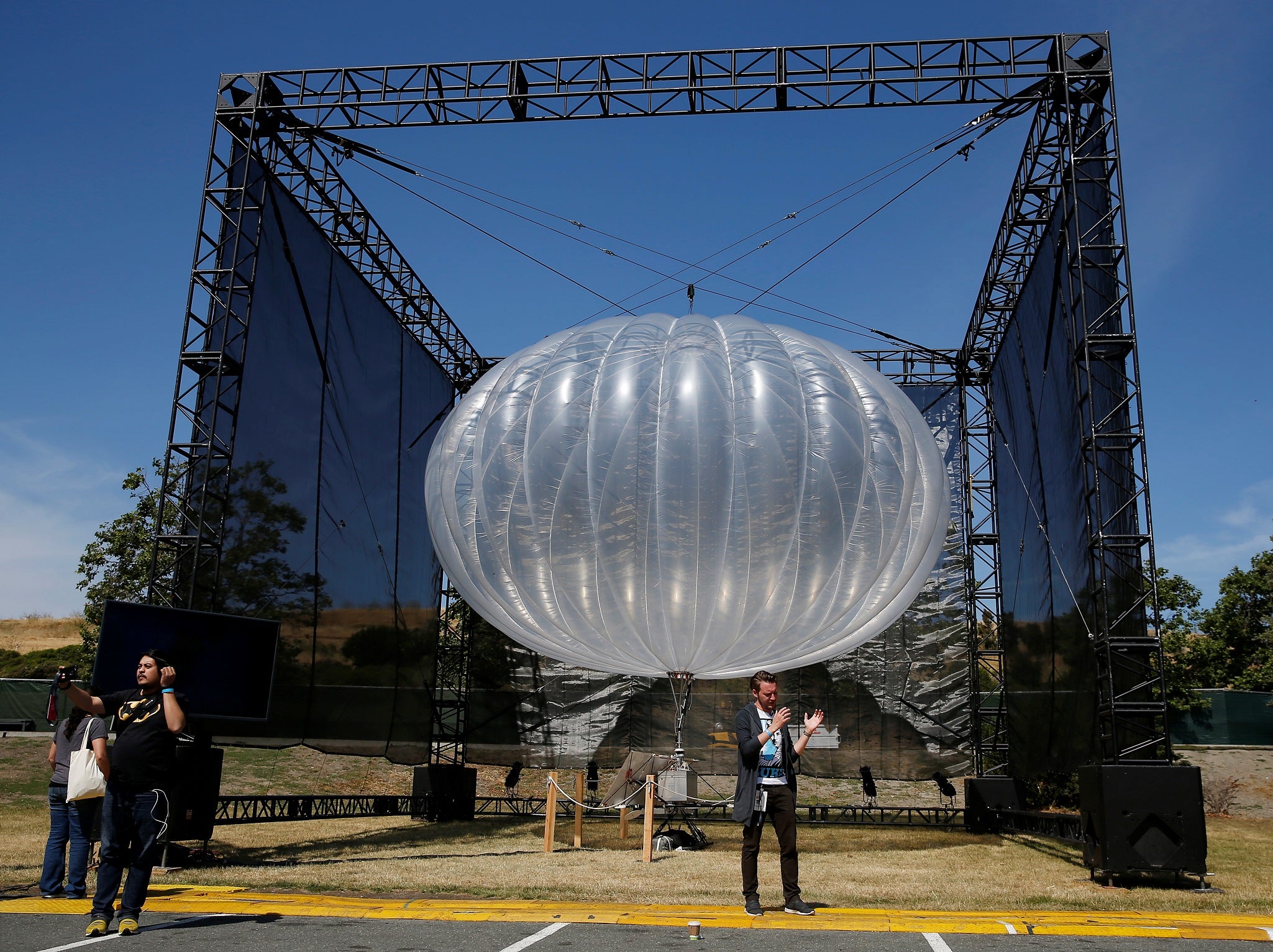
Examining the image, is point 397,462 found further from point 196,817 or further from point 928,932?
point 928,932

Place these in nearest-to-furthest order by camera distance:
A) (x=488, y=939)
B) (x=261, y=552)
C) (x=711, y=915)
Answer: (x=488, y=939), (x=711, y=915), (x=261, y=552)

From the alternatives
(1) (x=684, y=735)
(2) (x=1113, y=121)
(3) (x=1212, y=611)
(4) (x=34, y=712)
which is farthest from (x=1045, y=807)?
(4) (x=34, y=712)

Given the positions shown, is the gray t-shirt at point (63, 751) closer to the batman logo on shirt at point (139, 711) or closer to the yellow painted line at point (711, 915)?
the yellow painted line at point (711, 915)

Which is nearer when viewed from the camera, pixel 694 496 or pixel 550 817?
pixel 694 496

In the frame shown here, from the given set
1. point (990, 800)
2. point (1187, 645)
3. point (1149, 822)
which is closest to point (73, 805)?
point (1149, 822)

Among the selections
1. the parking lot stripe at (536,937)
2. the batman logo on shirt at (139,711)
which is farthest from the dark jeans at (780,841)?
the batman logo on shirt at (139,711)

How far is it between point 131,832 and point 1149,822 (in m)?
8.90

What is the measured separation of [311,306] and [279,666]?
208 inches

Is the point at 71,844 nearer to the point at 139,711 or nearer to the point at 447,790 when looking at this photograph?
the point at 139,711

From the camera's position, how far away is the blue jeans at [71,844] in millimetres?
6957

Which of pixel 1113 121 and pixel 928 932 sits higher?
pixel 1113 121

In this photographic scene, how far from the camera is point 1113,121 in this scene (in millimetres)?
11562

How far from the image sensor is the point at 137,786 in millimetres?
5840

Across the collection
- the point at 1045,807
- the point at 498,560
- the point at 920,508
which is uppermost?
the point at 920,508
